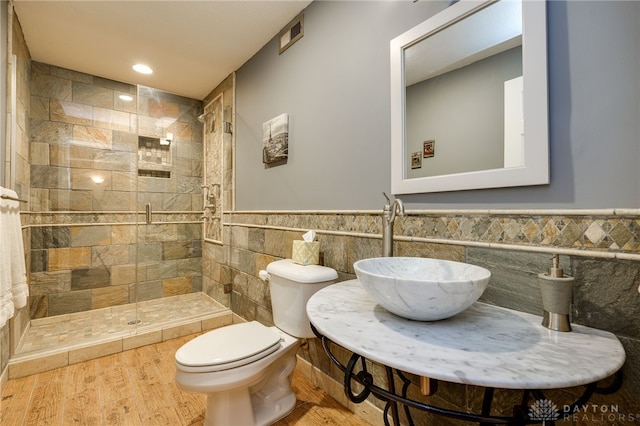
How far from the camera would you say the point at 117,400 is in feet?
5.43

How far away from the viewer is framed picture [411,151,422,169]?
128cm

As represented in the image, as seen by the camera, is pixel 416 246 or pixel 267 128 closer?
pixel 416 246

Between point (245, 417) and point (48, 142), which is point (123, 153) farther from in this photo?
point (245, 417)

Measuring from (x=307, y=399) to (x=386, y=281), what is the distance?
1309mm

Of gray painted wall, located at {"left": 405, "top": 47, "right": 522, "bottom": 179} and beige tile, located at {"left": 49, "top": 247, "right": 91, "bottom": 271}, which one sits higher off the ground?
gray painted wall, located at {"left": 405, "top": 47, "right": 522, "bottom": 179}

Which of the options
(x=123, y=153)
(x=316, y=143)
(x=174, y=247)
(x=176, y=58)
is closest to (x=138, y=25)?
(x=176, y=58)

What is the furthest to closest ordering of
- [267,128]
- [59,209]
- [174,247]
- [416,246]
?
[174,247], [59,209], [267,128], [416,246]

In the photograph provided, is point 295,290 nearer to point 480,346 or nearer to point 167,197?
point 480,346

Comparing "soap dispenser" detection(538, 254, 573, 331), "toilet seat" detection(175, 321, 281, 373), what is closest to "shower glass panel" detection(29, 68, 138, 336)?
"toilet seat" detection(175, 321, 281, 373)

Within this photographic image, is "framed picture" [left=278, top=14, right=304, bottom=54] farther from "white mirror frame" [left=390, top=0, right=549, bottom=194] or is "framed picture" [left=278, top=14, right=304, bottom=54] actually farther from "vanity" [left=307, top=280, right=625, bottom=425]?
"vanity" [left=307, top=280, right=625, bottom=425]

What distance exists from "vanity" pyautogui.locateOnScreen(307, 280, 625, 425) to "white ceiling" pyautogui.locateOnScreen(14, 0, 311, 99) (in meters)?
2.00

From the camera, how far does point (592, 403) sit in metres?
0.83

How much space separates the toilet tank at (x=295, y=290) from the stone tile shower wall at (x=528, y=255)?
152 millimetres

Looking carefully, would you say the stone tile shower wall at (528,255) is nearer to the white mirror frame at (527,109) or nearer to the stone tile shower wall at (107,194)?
the white mirror frame at (527,109)
